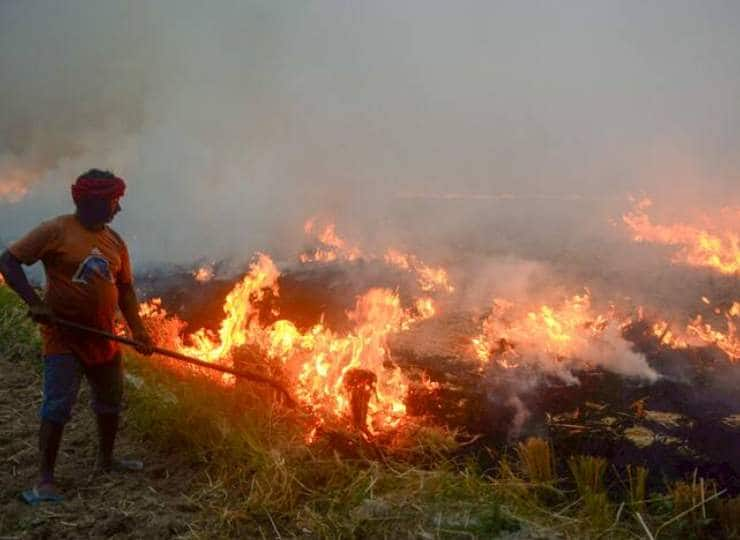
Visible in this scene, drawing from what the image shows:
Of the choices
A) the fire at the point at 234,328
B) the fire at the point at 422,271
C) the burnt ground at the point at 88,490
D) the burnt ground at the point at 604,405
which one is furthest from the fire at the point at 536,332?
the burnt ground at the point at 88,490

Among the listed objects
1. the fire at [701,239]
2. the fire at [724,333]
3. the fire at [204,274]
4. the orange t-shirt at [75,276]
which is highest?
the orange t-shirt at [75,276]

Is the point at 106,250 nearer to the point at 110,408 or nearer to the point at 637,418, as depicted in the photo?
the point at 110,408

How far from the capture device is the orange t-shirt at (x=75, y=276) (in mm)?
3836

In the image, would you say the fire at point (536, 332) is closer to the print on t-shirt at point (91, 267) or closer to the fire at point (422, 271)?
the fire at point (422, 271)

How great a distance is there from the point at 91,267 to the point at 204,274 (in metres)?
10.8

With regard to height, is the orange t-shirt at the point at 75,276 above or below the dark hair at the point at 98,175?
below

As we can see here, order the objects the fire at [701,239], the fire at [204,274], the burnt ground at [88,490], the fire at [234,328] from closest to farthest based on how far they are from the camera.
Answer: the burnt ground at [88,490], the fire at [234,328], the fire at [701,239], the fire at [204,274]

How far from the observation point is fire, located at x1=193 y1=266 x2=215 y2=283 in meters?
14.2

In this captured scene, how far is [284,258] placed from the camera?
15750 mm

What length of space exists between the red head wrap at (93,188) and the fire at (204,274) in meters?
10.4

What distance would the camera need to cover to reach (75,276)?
3947 millimetres

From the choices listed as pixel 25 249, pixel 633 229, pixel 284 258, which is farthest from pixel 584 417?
pixel 633 229

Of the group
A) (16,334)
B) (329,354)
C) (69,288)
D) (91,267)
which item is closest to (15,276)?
(69,288)

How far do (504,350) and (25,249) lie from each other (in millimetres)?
6903
